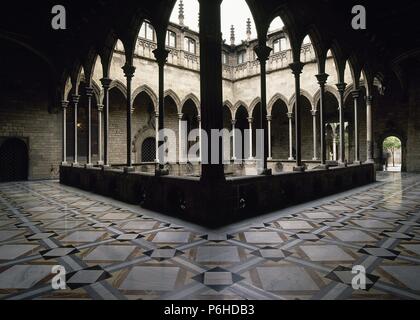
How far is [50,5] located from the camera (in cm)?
857

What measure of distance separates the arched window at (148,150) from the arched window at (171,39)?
21.0ft

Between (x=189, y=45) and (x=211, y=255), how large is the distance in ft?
59.1

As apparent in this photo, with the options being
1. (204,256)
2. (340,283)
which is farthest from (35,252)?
(340,283)

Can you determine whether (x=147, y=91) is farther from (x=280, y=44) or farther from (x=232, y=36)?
(x=280, y=44)

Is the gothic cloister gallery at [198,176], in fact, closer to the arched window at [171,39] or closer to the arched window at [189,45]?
the arched window at [171,39]

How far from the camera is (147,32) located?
16.6 m

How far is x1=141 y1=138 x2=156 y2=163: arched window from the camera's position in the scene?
58.0 feet

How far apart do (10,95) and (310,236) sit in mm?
15078


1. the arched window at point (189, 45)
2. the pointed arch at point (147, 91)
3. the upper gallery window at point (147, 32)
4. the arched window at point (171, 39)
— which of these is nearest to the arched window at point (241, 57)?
the arched window at point (189, 45)

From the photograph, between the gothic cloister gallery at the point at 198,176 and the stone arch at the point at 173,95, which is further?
the stone arch at the point at 173,95

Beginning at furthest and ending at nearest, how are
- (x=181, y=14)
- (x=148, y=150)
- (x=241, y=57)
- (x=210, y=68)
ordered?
(x=241, y=57) → (x=181, y=14) → (x=148, y=150) → (x=210, y=68)

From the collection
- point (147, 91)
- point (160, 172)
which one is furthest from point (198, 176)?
point (147, 91)

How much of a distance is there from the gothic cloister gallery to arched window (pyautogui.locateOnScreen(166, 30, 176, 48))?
121 millimetres

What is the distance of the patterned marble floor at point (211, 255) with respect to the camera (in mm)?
2406
